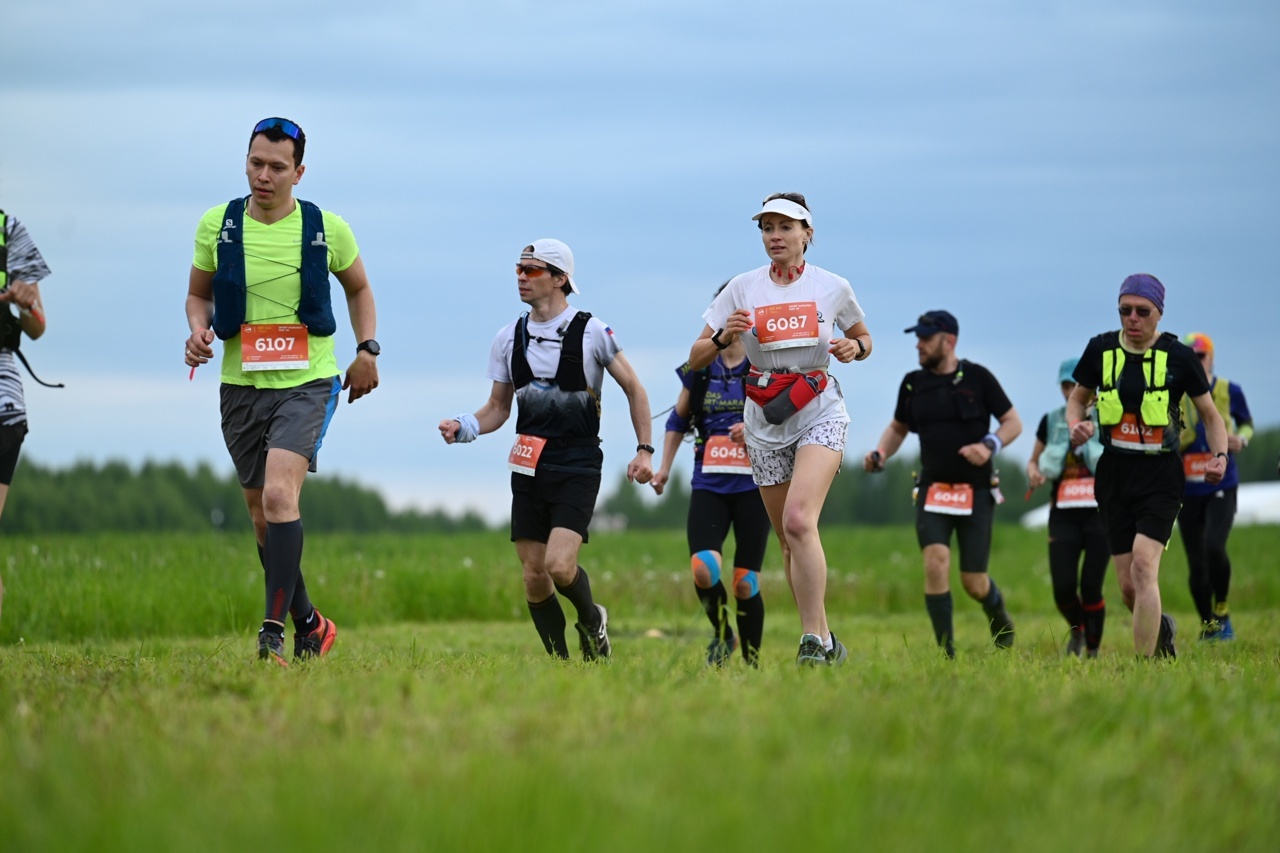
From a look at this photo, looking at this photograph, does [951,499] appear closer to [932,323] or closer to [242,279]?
[932,323]

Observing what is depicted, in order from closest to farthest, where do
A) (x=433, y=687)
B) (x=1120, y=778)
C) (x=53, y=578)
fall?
(x=1120, y=778), (x=433, y=687), (x=53, y=578)

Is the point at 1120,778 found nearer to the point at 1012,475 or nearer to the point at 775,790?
the point at 775,790

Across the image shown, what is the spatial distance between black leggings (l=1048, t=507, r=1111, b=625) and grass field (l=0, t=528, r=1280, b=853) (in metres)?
4.17

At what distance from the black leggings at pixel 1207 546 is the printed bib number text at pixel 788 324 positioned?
6640 millimetres

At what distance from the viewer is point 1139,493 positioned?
970 cm

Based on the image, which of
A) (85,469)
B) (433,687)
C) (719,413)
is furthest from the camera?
(85,469)

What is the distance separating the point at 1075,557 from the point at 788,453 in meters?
4.85

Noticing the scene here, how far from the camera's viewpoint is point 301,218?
26.9 feet

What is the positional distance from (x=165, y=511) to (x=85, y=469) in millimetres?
3241

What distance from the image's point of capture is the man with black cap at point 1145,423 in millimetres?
9508

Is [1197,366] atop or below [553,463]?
atop

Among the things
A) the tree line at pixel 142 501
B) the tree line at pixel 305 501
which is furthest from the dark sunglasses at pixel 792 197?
the tree line at pixel 142 501

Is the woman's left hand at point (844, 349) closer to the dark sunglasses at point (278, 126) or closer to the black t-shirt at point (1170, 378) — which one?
the black t-shirt at point (1170, 378)

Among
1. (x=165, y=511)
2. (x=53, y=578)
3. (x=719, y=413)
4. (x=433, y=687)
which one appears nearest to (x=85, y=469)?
(x=165, y=511)
